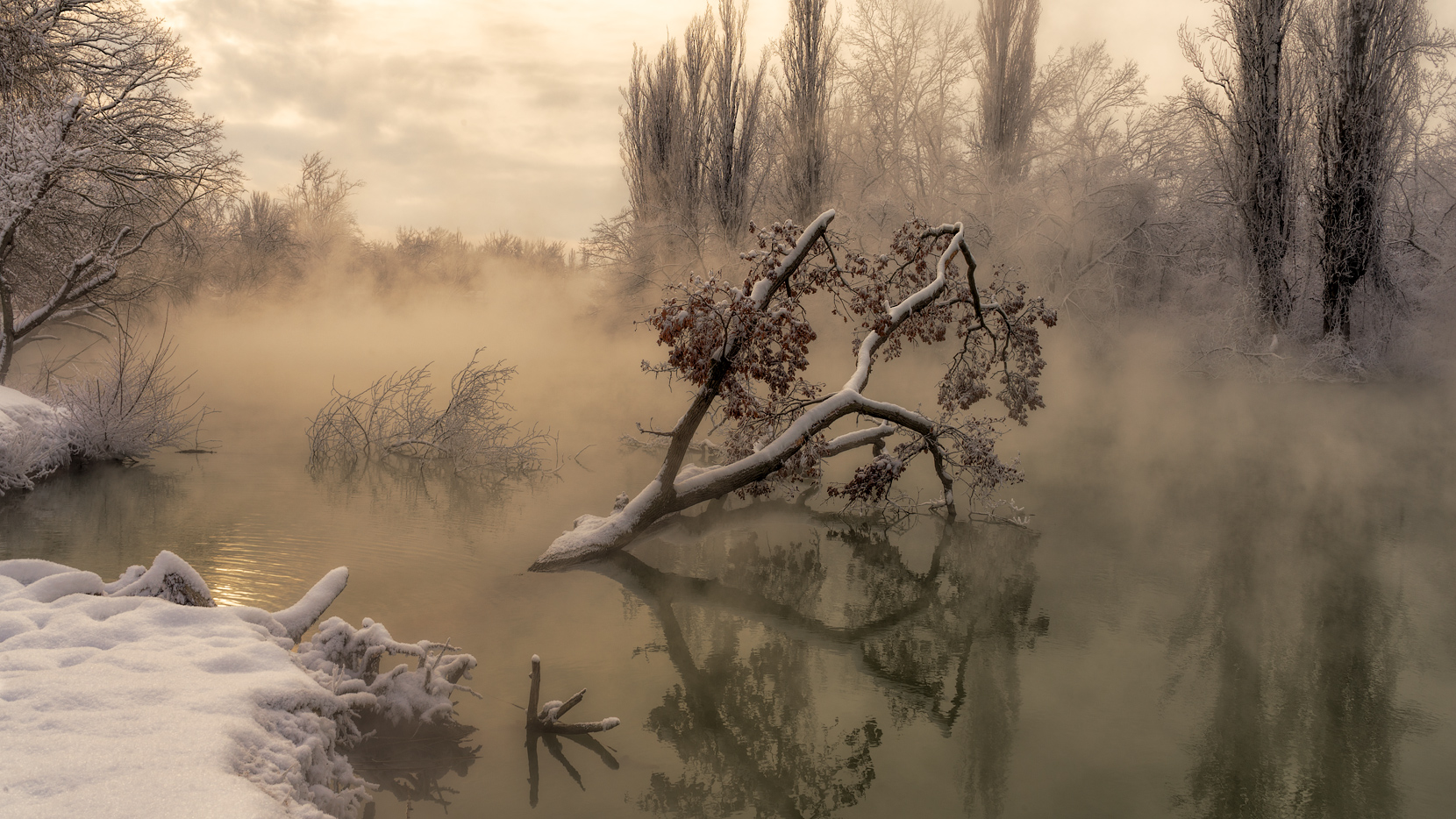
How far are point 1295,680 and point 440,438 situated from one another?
40.1 feet

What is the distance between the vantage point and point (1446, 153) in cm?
2377

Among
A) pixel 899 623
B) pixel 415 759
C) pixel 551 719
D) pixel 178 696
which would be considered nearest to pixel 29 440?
pixel 415 759

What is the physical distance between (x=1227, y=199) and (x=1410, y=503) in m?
12.2

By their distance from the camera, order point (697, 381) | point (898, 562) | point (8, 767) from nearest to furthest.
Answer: point (8, 767)
point (697, 381)
point (898, 562)

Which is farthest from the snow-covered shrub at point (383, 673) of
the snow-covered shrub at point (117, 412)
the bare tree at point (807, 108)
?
the bare tree at point (807, 108)

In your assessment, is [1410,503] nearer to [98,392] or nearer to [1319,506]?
[1319,506]

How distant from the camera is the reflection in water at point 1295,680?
521cm

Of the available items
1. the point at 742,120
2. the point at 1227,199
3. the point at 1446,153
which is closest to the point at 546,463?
the point at 742,120

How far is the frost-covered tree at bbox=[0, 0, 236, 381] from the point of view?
13.8 metres

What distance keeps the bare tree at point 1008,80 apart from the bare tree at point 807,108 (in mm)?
4172

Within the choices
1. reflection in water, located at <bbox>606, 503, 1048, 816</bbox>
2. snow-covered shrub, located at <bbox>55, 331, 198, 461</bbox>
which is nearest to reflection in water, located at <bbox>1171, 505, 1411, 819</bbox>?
reflection in water, located at <bbox>606, 503, 1048, 816</bbox>

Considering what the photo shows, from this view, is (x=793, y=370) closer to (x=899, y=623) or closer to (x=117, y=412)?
(x=899, y=623)

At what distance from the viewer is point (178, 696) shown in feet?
13.2

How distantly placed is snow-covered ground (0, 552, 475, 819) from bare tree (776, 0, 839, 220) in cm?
2026
